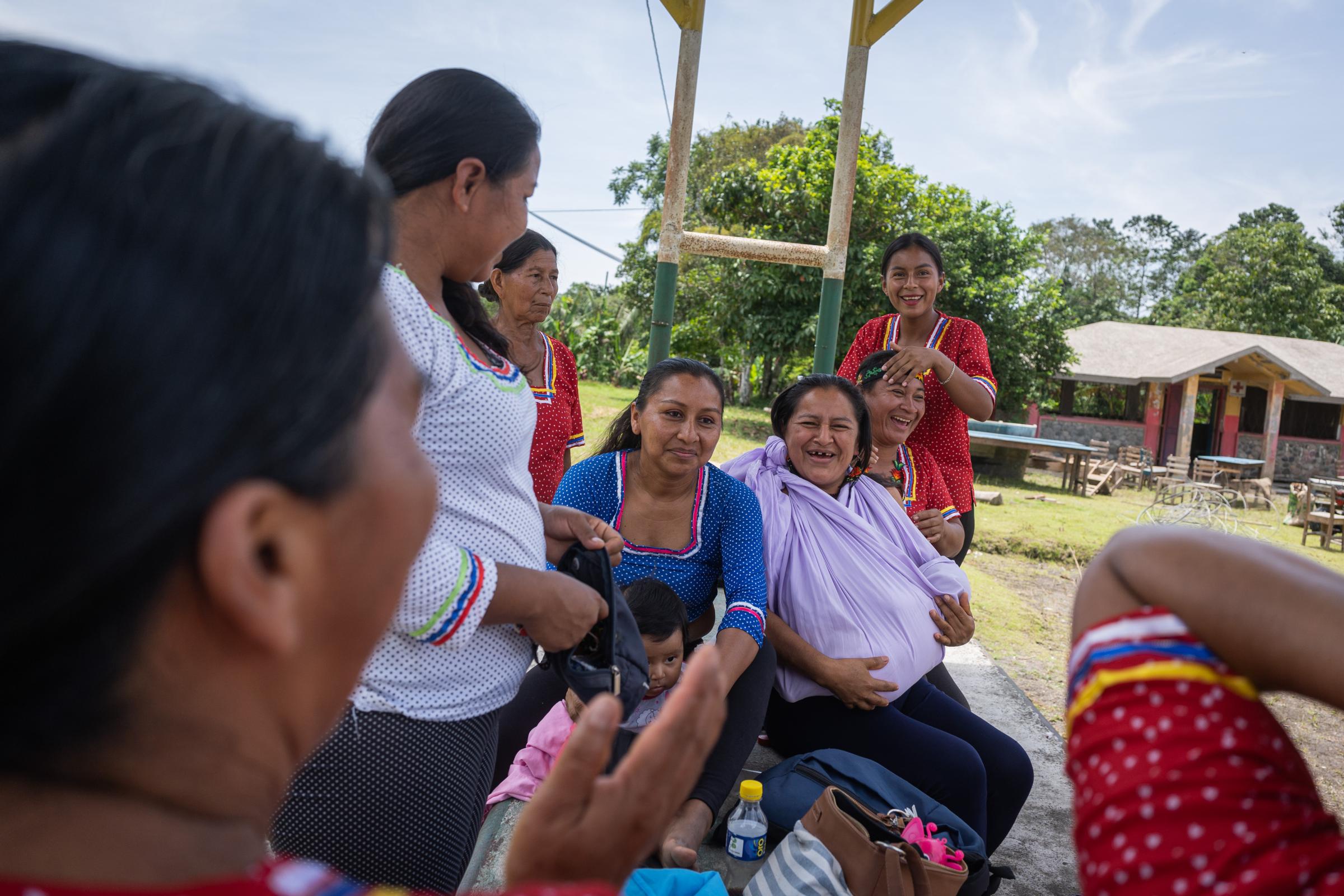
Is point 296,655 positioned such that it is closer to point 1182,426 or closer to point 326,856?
point 326,856

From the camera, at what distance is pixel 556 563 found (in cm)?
194

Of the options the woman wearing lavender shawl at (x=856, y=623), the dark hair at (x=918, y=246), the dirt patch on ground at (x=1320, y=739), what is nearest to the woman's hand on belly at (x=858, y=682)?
the woman wearing lavender shawl at (x=856, y=623)

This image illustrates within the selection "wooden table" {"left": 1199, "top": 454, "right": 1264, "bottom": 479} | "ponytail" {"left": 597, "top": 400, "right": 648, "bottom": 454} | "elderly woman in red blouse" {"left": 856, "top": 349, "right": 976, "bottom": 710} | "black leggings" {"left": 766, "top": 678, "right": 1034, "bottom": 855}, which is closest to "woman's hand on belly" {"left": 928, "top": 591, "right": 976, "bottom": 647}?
"black leggings" {"left": 766, "top": 678, "right": 1034, "bottom": 855}

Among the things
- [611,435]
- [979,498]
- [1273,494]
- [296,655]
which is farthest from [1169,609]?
[1273,494]

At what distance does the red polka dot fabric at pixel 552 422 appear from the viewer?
12.6ft

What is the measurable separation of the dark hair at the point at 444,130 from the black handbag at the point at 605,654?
79 centimetres

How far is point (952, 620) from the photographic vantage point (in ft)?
9.67

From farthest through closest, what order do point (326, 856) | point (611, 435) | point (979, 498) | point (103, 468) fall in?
point (979, 498), point (611, 435), point (326, 856), point (103, 468)

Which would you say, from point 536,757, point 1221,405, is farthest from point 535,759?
point 1221,405

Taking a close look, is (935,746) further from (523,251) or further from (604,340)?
(604,340)

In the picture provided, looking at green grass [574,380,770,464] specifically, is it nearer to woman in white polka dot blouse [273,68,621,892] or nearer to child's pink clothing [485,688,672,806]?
child's pink clothing [485,688,672,806]

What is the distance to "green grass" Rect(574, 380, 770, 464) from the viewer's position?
553 inches

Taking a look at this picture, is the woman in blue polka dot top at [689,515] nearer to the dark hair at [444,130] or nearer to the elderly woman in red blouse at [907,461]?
the elderly woman in red blouse at [907,461]

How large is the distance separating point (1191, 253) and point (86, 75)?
61562mm
